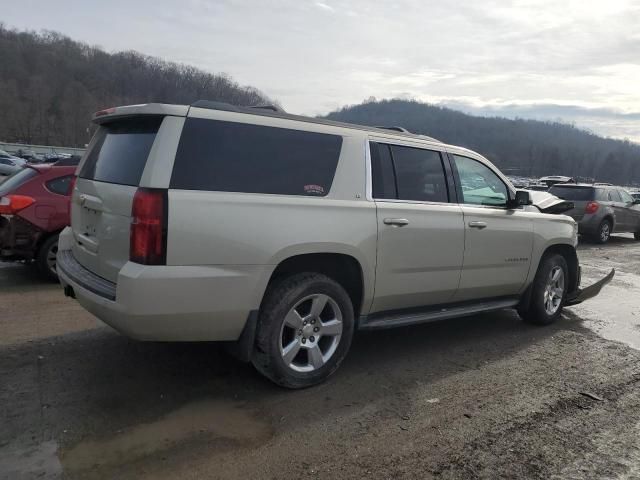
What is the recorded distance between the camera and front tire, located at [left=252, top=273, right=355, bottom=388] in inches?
147

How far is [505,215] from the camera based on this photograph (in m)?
5.42

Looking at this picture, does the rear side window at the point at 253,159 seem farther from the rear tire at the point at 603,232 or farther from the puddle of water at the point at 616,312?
the rear tire at the point at 603,232

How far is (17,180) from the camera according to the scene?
686 centimetres

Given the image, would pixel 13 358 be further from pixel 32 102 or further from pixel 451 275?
pixel 32 102

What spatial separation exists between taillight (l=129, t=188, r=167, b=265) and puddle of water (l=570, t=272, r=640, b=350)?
4.74 m

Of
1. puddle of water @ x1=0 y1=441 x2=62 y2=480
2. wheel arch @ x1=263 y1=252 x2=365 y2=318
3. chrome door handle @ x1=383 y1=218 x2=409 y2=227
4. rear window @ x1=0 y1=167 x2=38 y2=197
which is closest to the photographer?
puddle of water @ x1=0 y1=441 x2=62 y2=480

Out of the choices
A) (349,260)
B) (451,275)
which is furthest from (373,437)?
(451,275)

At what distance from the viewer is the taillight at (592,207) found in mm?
14829

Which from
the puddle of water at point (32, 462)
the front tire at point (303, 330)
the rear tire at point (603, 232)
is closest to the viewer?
the puddle of water at point (32, 462)

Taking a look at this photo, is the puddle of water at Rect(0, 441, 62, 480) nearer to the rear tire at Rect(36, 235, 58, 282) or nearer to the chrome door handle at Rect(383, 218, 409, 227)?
the chrome door handle at Rect(383, 218, 409, 227)

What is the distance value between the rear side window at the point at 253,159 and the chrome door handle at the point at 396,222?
0.56 meters

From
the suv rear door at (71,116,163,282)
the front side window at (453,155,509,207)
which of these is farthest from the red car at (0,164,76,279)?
the front side window at (453,155,509,207)

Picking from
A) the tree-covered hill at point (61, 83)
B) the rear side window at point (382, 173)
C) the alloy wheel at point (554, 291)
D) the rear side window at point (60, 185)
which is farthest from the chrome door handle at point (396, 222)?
the tree-covered hill at point (61, 83)

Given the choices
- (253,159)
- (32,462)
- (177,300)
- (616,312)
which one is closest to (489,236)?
(253,159)
